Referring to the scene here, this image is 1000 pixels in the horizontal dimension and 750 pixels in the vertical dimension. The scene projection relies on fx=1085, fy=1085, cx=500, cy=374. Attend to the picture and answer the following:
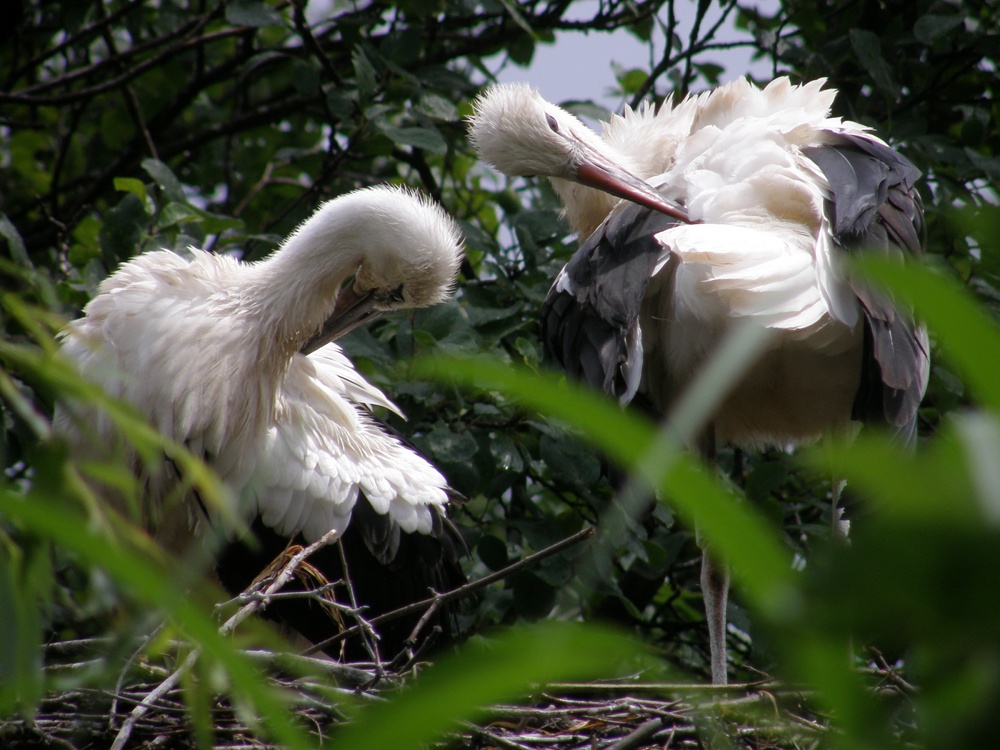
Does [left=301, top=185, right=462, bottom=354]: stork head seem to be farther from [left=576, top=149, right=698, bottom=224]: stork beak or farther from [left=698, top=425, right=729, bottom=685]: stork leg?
[left=698, top=425, right=729, bottom=685]: stork leg

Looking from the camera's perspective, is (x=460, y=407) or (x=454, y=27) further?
(x=454, y=27)

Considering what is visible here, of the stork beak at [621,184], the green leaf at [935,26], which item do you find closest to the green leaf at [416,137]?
the stork beak at [621,184]

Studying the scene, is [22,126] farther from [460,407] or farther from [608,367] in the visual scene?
[608,367]

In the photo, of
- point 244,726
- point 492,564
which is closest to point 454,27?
point 492,564

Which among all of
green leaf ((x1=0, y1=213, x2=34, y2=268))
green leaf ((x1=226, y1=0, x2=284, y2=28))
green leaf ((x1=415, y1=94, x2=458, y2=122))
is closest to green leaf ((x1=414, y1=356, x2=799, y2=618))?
green leaf ((x1=0, y1=213, x2=34, y2=268))

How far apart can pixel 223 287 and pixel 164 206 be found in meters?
0.64

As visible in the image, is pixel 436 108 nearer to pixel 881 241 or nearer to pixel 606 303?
pixel 606 303

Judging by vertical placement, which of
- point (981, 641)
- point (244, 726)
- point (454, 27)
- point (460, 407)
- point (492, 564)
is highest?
point (454, 27)

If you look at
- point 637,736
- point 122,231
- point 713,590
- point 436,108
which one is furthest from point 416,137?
point 637,736

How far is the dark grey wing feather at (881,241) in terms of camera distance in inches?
113

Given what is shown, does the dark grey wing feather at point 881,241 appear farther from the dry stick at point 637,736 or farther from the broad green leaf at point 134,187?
the broad green leaf at point 134,187

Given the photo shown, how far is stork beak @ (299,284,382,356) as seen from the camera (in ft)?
12.8

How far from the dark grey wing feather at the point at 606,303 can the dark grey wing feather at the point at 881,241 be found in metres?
0.51

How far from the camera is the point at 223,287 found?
12.6 feet
